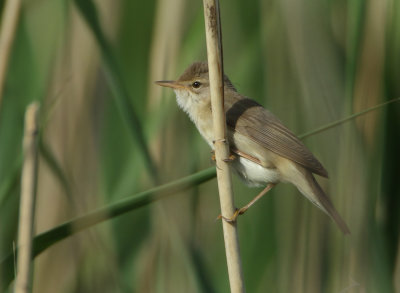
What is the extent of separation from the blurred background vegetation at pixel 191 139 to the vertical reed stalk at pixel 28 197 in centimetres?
53

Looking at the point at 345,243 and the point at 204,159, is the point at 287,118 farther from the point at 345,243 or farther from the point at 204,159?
the point at 345,243

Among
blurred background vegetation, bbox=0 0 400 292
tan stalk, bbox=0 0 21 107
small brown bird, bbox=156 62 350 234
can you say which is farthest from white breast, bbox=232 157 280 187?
tan stalk, bbox=0 0 21 107

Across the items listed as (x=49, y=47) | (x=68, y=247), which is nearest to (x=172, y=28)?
(x=49, y=47)

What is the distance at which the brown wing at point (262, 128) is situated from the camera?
247 centimetres

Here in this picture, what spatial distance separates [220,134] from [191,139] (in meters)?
0.96

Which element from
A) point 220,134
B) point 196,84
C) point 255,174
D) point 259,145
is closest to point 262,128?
point 259,145

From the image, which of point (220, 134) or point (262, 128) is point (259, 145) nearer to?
point (262, 128)

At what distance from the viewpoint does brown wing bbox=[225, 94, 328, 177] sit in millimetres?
2473

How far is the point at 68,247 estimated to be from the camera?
9.32ft

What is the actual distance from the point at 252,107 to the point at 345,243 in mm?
685

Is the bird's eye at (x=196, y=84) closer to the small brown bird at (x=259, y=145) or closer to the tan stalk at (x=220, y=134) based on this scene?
the small brown bird at (x=259, y=145)

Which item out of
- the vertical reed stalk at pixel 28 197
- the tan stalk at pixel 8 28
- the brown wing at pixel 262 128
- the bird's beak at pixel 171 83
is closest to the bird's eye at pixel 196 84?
the bird's beak at pixel 171 83

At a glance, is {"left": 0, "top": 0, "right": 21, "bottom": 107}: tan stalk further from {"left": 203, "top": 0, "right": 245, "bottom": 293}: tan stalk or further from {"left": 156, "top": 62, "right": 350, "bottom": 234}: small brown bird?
{"left": 203, "top": 0, "right": 245, "bottom": 293}: tan stalk

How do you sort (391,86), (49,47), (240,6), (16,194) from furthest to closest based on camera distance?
(49,47) < (240,6) < (16,194) < (391,86)
